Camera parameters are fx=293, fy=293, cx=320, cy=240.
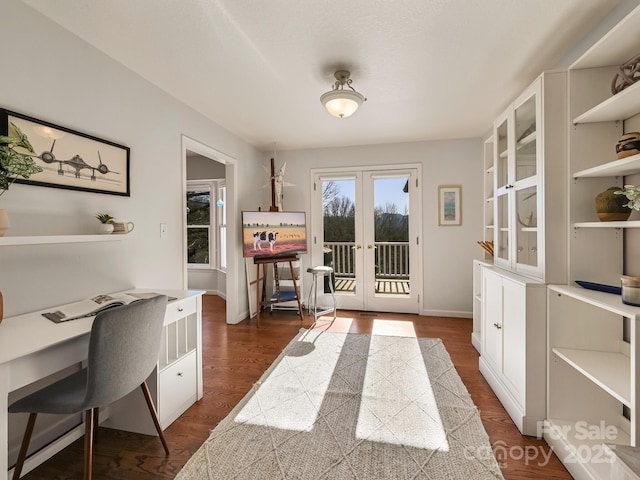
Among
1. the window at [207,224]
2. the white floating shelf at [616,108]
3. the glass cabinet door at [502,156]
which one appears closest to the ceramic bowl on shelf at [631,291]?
the white floating shelf at [616,108]

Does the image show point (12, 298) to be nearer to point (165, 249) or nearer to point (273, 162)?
point (165, 249)

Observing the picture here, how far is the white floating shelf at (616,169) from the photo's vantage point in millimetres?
1307

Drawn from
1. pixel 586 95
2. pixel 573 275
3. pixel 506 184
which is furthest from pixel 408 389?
pixel 586 95

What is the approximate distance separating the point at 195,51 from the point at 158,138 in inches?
33.5

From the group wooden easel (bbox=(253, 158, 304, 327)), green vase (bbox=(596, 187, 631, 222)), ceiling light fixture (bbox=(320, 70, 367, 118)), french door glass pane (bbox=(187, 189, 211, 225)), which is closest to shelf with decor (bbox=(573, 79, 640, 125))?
green vase (bbox=(596, 187, 631, 222))

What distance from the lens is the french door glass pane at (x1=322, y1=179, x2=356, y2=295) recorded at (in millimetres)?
4531

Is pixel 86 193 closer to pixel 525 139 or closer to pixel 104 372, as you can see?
pixel 104 372

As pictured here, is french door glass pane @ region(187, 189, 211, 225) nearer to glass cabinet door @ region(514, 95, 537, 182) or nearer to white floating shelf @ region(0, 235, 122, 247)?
white floating shelf @ region(0, 235, 122, 247)

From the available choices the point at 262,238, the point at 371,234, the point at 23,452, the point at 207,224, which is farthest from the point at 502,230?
the point at 207,224

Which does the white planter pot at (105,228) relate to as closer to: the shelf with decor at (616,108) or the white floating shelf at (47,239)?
the white floating shelf at (47,239)

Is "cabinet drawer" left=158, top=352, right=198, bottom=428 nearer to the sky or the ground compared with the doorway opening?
nearer to the ground

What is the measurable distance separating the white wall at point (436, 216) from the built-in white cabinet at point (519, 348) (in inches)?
74.2

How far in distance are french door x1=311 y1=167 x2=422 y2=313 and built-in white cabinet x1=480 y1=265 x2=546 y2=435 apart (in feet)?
6.73

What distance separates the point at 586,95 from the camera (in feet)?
5.56
